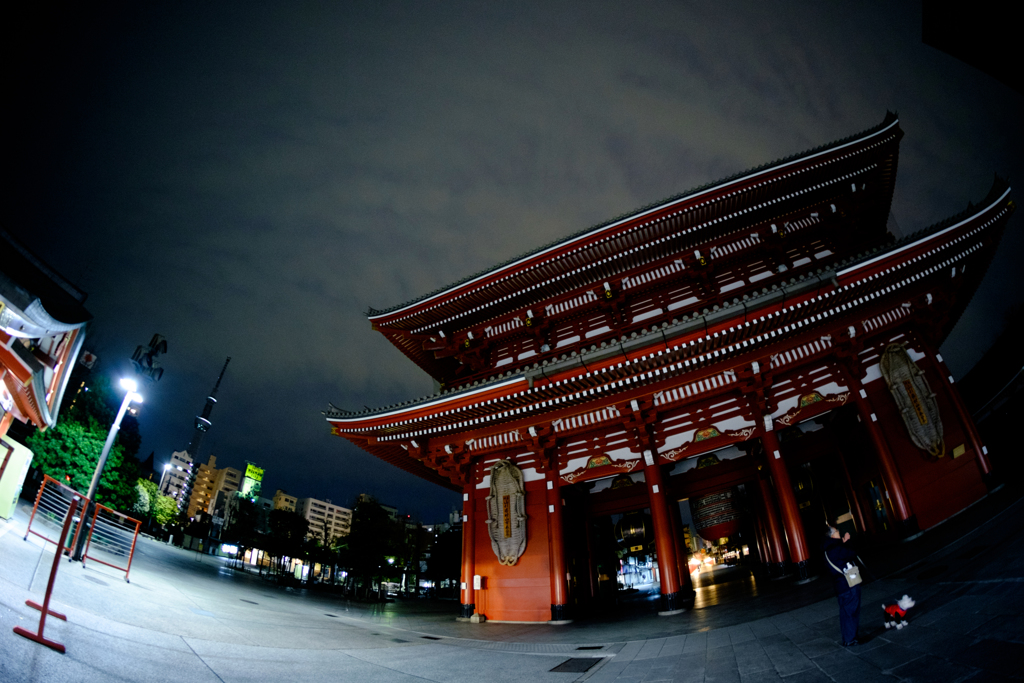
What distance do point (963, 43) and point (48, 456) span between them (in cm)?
4555

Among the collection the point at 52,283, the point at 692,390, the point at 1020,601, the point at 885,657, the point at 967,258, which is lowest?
the point at 885,657

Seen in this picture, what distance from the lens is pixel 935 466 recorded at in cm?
1005

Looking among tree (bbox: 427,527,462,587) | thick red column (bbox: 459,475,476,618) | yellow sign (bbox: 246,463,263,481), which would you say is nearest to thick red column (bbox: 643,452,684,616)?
thick red column (bbox: 459,475,476,618)

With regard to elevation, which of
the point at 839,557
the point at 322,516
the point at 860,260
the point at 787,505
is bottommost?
the point at 839,557

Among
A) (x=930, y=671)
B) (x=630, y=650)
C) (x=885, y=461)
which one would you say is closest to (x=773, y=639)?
(x=630, y=650)

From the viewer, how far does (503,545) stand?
520 inches

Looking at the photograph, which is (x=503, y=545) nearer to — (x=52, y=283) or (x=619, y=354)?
(x=619, y=354)

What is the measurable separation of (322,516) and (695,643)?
510 ft

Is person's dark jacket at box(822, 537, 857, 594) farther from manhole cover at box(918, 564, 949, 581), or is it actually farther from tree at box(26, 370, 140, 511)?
tree at box(26, 370, 140, 511)

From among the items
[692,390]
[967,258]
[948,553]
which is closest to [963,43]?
[967,258]

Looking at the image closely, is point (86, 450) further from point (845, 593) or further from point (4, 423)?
point (845, 593)

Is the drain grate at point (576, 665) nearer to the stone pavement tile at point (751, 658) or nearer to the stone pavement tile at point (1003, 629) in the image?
the stone pavement tile at point (751, 658)

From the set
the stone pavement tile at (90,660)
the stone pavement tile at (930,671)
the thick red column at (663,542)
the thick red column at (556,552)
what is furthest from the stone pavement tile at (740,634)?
the stone pavement tile at (90,660)

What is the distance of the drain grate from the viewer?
20.4 feet
